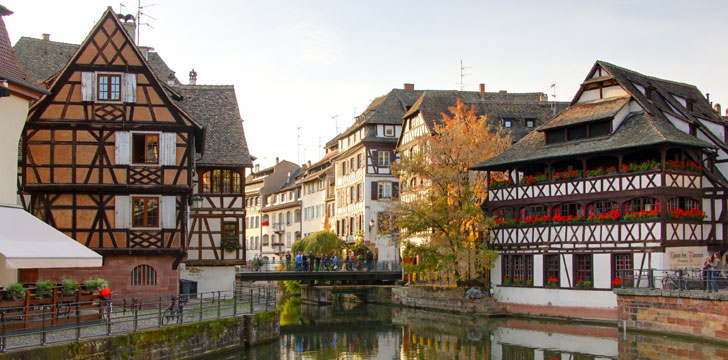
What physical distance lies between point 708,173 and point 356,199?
107ft

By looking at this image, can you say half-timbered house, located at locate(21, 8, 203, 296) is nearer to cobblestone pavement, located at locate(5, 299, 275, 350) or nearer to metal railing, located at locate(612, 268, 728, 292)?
cobblestone pavement, located at locate(5, 299, 275, 350)

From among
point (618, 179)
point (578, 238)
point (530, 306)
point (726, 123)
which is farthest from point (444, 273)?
point (726, 123)

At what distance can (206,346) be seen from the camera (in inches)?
995

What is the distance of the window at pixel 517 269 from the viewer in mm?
40344

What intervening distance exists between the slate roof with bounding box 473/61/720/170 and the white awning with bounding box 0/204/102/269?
22487 mm

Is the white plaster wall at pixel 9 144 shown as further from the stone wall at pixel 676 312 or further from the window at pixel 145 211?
the stone wall at pixel 676 312

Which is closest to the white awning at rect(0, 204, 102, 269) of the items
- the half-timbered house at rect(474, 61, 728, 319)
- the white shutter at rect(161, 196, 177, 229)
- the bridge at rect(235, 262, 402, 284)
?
the white shutter at rect(161, 196, 177, 229)

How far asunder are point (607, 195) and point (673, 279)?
20.3ft

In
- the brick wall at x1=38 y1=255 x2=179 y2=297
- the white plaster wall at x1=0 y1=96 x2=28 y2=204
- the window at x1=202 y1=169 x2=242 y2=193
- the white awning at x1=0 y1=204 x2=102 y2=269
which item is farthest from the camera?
the window at x1=202 y1=169 x2=242 y2=193

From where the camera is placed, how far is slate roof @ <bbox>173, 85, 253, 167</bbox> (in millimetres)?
39250

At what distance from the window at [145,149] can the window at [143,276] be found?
4014 mm

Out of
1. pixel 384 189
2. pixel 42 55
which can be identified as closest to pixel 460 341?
pixel 42 55

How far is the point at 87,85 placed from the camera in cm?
3123

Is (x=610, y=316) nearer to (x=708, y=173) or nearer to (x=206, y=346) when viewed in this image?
(x=708, y=173)
